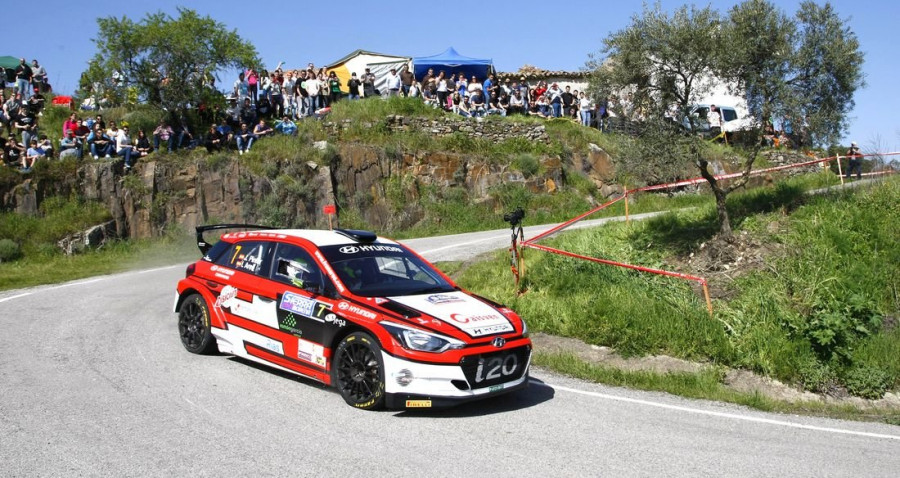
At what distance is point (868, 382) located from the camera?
949cm

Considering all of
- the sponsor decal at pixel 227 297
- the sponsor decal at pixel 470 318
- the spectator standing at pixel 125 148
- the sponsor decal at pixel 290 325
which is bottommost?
the sponsor decal at pixel 470 318

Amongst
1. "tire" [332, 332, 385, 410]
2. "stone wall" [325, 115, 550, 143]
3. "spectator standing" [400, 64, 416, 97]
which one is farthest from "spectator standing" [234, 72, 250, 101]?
"tire" [332, 332, 385, 410]

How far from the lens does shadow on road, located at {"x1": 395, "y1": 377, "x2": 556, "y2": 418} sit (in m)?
7.23

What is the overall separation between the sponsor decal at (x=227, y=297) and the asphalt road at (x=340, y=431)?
0.71 m

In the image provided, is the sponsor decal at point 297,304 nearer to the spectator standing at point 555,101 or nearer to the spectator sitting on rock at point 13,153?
the spectator sitting on rock at point 13,153

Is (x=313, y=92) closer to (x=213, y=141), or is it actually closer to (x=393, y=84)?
(x=393, y=84)

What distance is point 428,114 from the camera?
28.9 metres

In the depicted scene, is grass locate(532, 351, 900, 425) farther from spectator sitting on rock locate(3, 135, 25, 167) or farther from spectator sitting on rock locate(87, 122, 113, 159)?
spectator sitting on rock locate(3, 135, 25, 167)

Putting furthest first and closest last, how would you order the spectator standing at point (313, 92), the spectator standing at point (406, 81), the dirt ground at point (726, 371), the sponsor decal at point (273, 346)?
the spectator standing at point (406, 81)
the spectator standing at point (313, 92)
the dirt ground at point (726, 371)
the sponsor decal at point (273, 346)

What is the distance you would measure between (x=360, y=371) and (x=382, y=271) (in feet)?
4.65

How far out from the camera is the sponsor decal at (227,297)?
8863 mm

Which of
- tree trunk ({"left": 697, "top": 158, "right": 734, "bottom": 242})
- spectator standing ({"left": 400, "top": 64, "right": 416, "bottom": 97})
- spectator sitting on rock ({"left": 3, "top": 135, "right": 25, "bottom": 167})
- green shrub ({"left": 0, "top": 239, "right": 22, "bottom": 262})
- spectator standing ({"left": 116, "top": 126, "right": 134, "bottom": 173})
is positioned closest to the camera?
tree trunk ({"left": 697, "top": 158, "right": 734, "bottom": 242})

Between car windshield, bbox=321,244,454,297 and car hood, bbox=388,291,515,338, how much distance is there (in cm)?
25

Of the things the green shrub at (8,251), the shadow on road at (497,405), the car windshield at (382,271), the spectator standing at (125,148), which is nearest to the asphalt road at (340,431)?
the shadow on road at (497,405)
